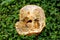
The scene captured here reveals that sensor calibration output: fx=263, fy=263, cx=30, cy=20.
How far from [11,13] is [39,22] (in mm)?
774

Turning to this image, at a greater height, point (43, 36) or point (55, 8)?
point (55, 8)

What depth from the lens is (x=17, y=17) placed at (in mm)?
5477

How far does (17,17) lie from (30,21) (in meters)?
0.40

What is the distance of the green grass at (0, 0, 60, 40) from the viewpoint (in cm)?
509

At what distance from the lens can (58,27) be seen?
5277mm

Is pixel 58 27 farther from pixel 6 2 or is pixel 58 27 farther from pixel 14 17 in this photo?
pixel 6 2

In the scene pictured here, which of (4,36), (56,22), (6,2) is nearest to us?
(4,36)

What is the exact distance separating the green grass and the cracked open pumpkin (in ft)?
0.37

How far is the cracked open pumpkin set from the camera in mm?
5077

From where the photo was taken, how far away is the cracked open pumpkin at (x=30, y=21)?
5.08 meters

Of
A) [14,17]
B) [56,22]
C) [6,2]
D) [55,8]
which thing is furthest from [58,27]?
[6,2]

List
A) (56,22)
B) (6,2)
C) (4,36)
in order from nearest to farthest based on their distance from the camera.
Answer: (4,36)
(56,22)
(6,2)

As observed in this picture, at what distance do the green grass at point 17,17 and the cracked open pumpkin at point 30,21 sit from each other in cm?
11

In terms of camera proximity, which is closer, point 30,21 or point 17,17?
point 30,21
